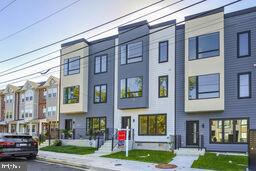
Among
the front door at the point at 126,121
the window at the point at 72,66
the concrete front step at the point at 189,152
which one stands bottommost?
the concrete front step at the point at 189,152

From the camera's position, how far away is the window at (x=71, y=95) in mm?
32725

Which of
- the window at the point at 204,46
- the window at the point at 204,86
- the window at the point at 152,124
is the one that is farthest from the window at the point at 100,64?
the window at the point at 204,86

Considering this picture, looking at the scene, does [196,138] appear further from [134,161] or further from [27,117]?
[27,117]

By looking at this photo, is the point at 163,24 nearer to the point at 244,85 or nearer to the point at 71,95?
the point at 244,85

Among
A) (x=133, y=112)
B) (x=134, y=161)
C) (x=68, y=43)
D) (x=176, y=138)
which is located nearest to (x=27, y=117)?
(x=68, y=43)

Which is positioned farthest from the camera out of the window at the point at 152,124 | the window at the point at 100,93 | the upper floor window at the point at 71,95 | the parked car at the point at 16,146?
the upper floor window at the point at 71,95

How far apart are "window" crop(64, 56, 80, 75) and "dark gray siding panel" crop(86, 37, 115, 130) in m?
1.21

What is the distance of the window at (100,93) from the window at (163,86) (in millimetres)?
5907

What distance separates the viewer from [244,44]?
23.8 meters

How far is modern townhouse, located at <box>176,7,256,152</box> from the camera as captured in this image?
23.4 m

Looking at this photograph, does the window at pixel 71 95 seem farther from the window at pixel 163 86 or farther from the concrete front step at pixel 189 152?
the concrete front step at pixel 189 152

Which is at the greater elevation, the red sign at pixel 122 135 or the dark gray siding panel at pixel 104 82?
the dark gray siding panel at pixel 104 82

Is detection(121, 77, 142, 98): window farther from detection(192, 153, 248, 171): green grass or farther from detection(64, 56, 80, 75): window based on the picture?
detection(192, 153, 248, 171): green grass

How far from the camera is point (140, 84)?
28.5 metres
